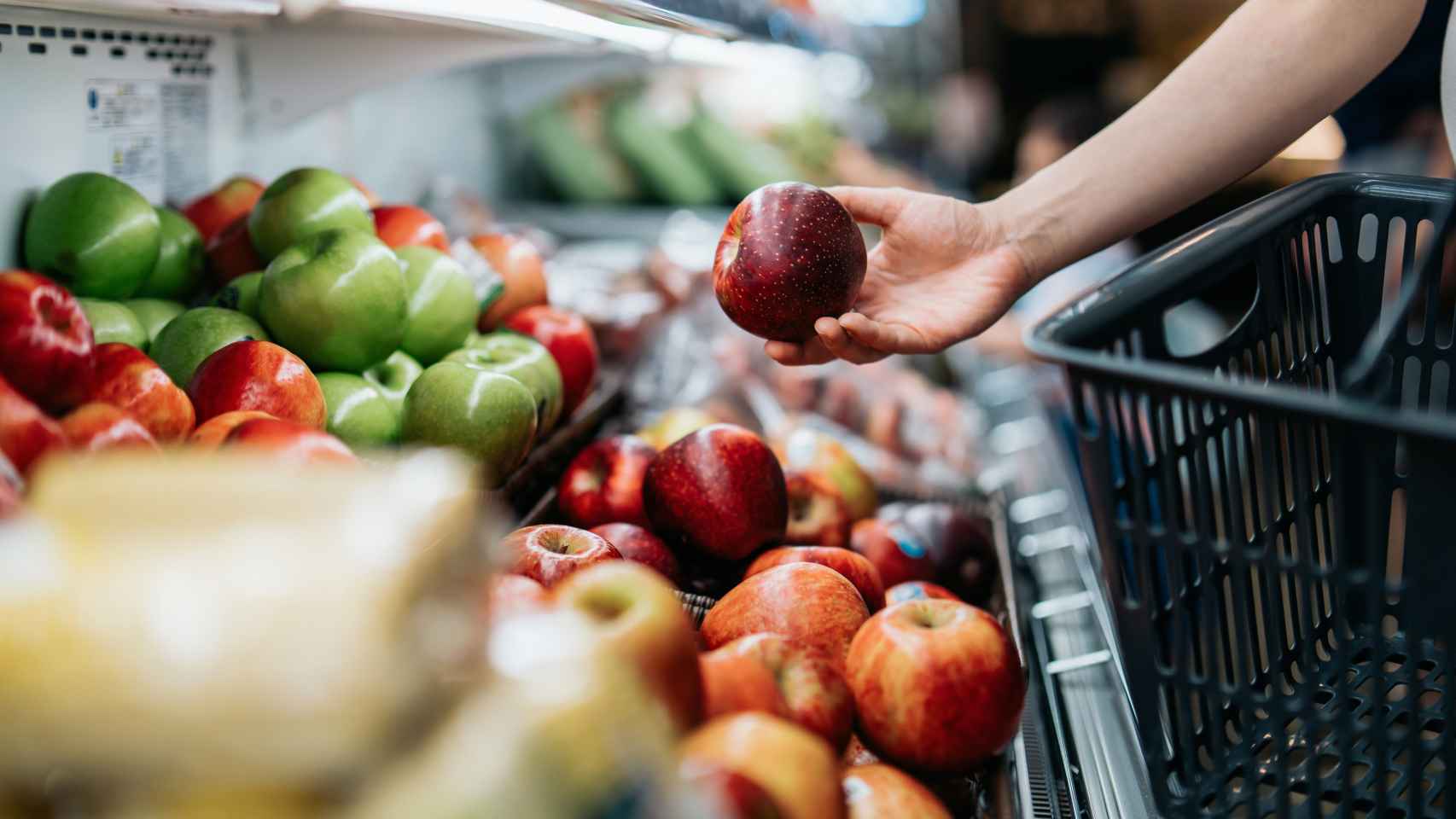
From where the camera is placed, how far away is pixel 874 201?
148cm

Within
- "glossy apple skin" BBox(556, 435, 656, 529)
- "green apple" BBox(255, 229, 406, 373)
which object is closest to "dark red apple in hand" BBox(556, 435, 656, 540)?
"glossy apple skin" BBox(556, 435, 656, 529)

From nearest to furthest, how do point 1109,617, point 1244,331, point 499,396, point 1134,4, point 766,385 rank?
point 1244,331
point 499,396
point 1109,617
point 766,385
point 1134,4

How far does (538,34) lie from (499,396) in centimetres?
67

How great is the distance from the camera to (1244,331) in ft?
3.70

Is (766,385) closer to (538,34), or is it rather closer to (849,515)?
(849,515)

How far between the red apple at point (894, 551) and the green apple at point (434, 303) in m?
0.71

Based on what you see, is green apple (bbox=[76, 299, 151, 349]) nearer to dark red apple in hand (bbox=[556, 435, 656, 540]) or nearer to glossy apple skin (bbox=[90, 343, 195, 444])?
glossy apple skin (bbox=[90, 343, 195, 444])

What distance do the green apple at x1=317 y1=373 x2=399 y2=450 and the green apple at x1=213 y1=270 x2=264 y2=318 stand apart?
0.52 ft

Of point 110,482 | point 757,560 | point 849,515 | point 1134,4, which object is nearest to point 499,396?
point 757,560

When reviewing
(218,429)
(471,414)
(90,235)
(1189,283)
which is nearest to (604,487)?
(471,414)

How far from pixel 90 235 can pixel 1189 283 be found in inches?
50.5

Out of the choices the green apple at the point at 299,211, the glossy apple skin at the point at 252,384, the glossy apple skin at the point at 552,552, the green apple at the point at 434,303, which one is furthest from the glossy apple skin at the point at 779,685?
the green apple at the point at 299,211

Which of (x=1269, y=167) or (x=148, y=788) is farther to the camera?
(x=1269, y=167)

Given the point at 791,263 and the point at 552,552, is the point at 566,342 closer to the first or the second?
the point at 791,263
